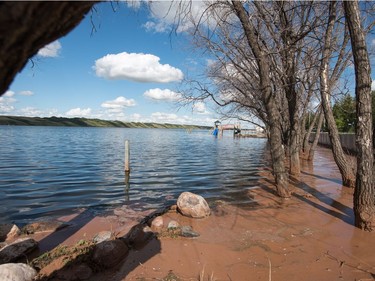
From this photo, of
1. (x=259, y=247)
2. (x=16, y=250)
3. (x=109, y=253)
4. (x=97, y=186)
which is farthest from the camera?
(x=97, y=186)

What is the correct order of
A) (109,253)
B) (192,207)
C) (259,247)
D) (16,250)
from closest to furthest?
(109,253) < (16,250) < (259,247) < (192,207)

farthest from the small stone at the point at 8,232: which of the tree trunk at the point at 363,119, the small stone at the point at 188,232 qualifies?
the tree trunk at the point at 363,119

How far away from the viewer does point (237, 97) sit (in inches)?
706

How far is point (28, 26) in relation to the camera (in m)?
1.37

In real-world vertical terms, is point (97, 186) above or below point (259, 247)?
below

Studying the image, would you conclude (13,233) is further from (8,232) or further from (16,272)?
(16,272)

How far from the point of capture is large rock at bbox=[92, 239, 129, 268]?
213 inches

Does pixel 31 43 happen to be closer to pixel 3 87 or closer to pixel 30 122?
pixel 3 87

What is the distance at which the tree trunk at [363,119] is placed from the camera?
21.4 feet

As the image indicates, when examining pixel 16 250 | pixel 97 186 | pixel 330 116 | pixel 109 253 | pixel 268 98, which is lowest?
pixel 97 186

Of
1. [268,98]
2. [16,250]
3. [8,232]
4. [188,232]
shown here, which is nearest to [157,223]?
[188,232]

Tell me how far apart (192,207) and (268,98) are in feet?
13.2

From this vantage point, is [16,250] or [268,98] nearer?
[16,250]

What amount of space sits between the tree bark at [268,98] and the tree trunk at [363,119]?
9.98ft
